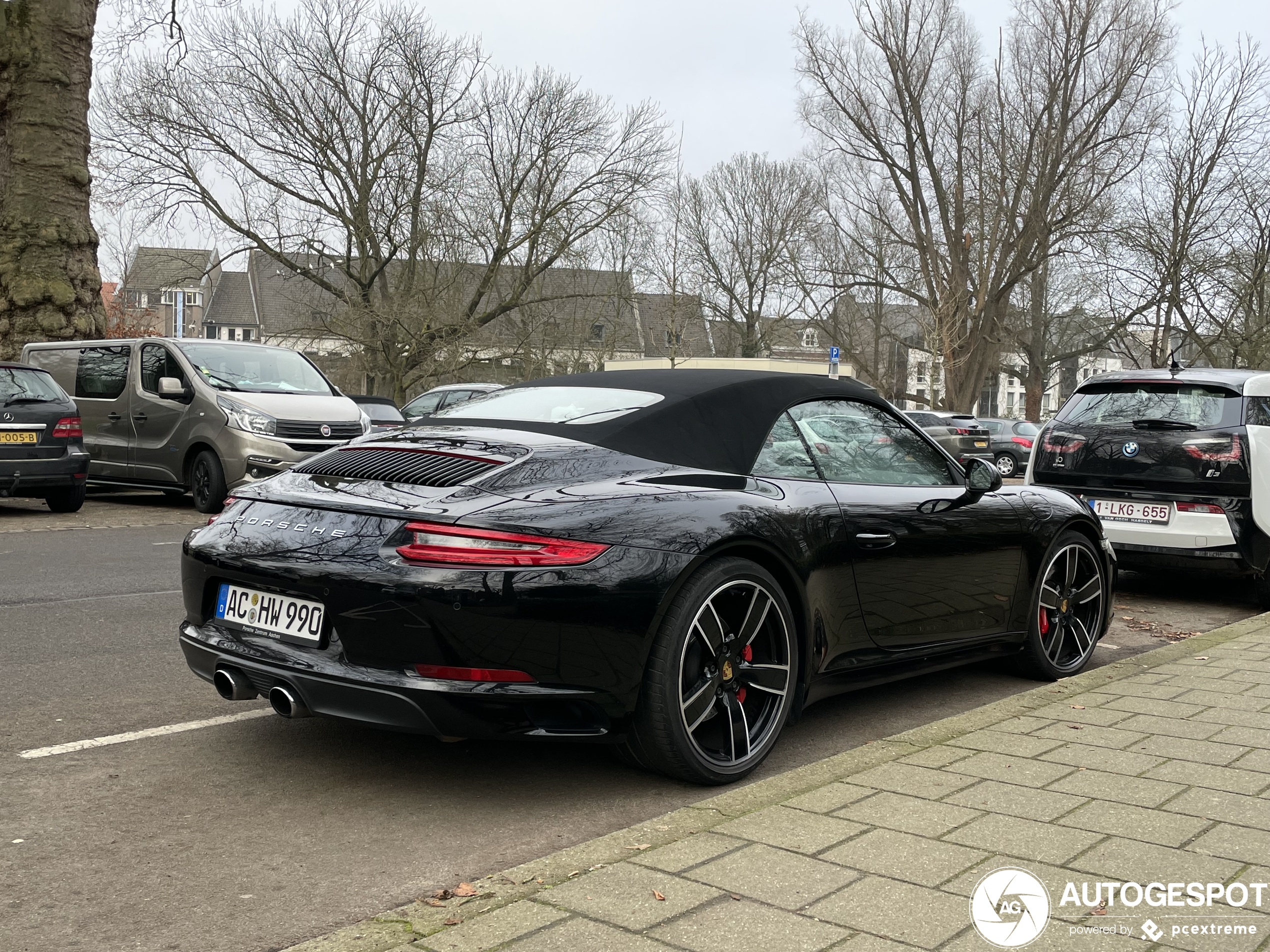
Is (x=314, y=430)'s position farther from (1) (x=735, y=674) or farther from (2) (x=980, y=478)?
(1) (x=735, y=674)

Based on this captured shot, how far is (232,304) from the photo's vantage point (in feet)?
281

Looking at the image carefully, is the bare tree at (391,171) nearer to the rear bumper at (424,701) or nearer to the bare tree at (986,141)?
the bare tree at (986,141)

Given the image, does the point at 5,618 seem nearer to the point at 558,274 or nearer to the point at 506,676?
the point at 506,676

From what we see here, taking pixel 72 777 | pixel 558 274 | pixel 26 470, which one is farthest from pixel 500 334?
pixel 72 777

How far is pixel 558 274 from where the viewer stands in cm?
4084

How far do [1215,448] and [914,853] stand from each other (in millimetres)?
5858

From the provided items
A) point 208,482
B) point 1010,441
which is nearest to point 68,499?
point 208,482

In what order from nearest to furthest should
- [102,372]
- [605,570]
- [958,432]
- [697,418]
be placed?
[605,570] → [697,418] → [102,372] → [958,432]

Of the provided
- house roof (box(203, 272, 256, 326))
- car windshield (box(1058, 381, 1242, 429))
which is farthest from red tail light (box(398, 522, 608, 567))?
house roof (box(203, 272, 256, 326))

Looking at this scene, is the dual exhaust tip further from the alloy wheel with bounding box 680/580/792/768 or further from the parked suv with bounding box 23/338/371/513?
the parked suv with bounding box 23/338/371/513

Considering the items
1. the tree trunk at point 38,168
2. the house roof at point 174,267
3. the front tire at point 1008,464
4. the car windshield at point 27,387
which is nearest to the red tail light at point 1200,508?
the car windshield at point 27,387

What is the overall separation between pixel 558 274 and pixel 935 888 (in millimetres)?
38824

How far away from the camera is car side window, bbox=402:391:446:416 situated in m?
24.7

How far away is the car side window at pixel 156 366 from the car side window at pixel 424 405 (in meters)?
10.3
